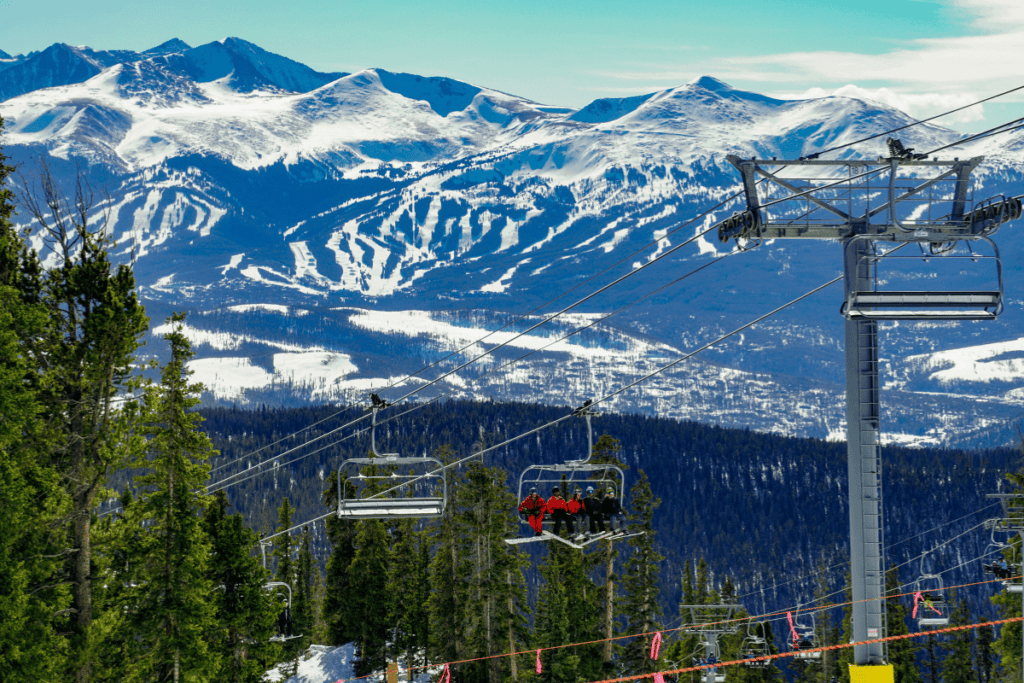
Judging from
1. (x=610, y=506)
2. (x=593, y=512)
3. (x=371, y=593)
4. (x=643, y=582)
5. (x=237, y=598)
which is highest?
(x=610, y=506)

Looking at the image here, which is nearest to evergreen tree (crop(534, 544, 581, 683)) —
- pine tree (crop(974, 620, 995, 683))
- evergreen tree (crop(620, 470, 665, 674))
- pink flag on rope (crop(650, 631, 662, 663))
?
evergreen tree (crop(620, 470, 665, 674))

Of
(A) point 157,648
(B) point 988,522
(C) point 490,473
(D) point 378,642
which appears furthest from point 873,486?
(D) point 378,642

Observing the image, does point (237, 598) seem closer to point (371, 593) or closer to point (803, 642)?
point (371, 593)

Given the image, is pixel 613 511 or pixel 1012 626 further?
pixel 1012 626

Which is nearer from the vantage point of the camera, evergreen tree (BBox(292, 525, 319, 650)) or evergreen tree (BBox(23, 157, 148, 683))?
evergreen tree (BBox(23, 157, 148, 683))

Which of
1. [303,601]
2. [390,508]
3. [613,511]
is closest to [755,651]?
[613,511]

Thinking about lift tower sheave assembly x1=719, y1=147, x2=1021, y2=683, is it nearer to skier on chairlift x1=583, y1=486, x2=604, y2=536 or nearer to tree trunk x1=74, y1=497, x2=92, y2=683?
skier on chairlift x1=583, y1=486, x2=604, y2=536
